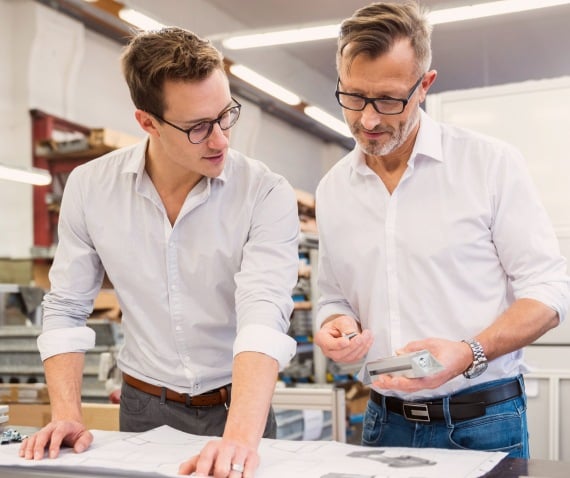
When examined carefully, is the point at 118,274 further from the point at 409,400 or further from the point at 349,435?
the point at 349,435

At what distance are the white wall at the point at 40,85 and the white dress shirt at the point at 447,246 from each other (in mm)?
4154

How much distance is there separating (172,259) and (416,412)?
664 mm

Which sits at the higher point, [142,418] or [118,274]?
[118,274]

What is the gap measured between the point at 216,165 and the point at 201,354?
45 cm

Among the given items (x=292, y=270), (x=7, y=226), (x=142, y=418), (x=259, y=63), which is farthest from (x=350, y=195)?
(x=259, y=63)

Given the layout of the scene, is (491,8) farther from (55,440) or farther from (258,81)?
(55,440)

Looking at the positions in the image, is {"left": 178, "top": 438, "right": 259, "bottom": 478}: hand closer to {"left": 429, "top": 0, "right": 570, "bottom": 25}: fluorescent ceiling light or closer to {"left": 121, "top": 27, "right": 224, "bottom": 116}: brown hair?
{"left": 121, "top": 27, "right": 224, "bottom": 116}: brown hair

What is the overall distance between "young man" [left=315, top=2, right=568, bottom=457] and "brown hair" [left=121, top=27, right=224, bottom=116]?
330mm

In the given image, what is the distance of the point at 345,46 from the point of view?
65.9 inches

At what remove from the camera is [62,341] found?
1676 millimetres

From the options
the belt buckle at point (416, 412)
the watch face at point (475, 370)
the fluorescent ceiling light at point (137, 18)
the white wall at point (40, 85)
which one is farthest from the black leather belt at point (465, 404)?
the white wall at point (40, 85)

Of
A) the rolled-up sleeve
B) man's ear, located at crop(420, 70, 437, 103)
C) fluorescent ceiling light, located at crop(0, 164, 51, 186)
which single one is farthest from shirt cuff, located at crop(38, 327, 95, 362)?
fluorescent ceiling light, located at crop(0, 164, 51, 186)

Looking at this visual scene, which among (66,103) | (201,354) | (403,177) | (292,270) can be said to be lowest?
(201,354)

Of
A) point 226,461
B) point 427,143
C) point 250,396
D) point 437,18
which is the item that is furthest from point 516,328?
point 437,18
